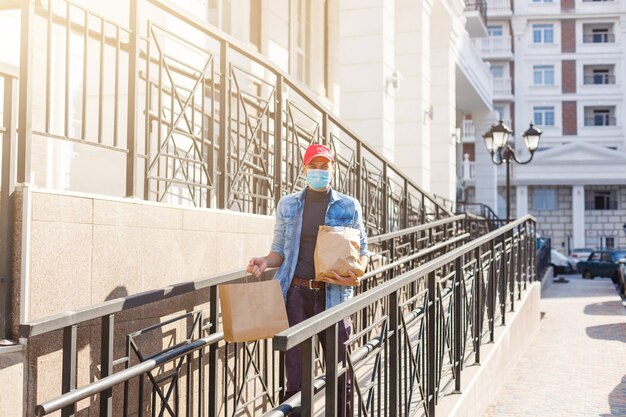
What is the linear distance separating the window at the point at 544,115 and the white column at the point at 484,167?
1684 cm

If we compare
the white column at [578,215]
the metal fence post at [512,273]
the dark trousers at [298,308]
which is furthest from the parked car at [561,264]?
the dark trousers at [298,308]

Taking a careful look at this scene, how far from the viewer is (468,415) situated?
5824mm

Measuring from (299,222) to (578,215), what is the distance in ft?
146

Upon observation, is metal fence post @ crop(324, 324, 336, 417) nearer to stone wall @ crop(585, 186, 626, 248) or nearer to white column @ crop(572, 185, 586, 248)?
white column @ crop(572, 185, 586, 248)

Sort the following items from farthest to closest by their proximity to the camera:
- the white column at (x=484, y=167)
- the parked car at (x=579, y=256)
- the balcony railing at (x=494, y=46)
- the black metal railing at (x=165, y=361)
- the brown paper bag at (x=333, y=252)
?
the balcony railing at (x=494, y=46), the parked car at (x=579, y=256), the white column at (x=484, y=167), the brown paper bag at (x=333, y=252), the black metal railing at (x=165, y=361)

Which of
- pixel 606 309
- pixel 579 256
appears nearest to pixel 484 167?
pixel 579 256

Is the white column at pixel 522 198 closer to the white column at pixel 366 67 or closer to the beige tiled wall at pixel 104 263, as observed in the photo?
the white column at pixel 366 67

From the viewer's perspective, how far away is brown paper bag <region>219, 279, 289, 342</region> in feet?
13.1

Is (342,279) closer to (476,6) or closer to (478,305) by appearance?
(478,305)

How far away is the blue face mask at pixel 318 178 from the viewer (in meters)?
4.39

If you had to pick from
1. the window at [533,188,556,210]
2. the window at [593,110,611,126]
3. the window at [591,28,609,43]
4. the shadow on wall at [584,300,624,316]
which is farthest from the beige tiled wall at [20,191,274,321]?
the window at [591,28,609,43]

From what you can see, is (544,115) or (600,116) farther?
(544,115)

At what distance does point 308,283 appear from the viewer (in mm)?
4445

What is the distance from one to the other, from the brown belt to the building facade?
4330 cm
